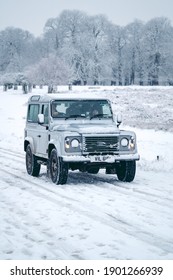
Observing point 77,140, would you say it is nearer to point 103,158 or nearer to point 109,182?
point 103,158

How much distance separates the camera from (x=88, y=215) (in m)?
7.88

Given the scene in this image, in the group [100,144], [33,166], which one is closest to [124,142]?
[100,144]

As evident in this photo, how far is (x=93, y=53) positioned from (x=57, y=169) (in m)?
67.2

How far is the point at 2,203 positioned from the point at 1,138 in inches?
680

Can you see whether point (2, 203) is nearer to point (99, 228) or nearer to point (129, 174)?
point (99, 228)

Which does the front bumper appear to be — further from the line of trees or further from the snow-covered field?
the line of trees

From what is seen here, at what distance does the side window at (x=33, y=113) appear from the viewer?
13094 millimetres

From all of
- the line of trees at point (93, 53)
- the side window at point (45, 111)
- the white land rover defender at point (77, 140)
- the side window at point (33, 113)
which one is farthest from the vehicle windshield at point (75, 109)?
the line of trees at point (93, 53)

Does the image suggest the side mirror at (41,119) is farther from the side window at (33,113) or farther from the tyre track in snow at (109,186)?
the tyre track in snow at (109,186)

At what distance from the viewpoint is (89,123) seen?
1181 centimetres

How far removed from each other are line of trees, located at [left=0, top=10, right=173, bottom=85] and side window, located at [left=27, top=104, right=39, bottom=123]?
52623 millimetres

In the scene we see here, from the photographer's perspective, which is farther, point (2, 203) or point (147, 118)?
point (147, 118)
